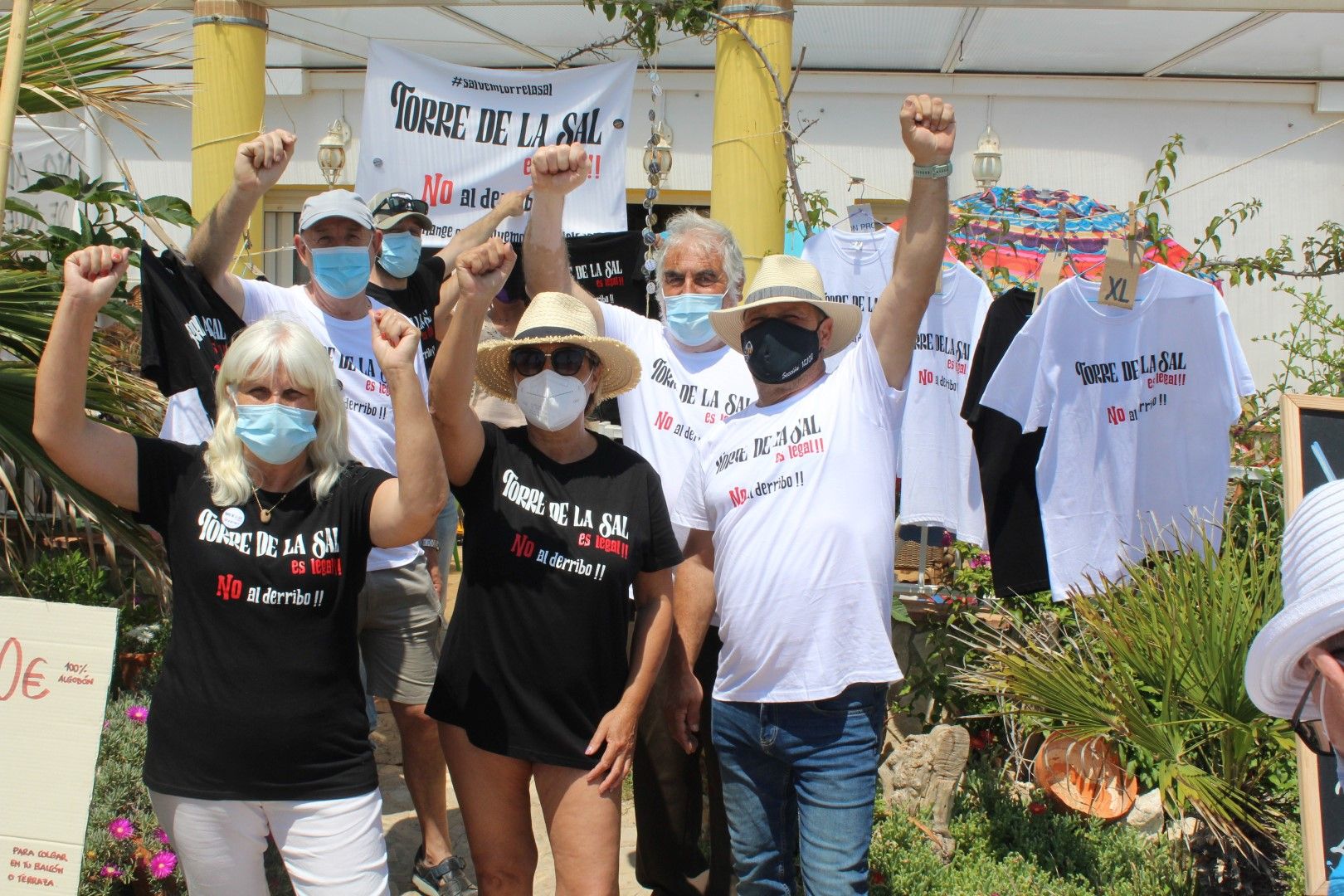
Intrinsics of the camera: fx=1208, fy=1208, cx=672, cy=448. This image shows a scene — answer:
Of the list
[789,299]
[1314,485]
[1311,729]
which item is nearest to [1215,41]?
[1314,485]

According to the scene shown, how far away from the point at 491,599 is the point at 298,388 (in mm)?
720

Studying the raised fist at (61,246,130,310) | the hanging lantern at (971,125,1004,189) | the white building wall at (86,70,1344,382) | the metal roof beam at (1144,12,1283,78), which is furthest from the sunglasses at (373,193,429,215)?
the hanging lantern at (971,125,1004,189)

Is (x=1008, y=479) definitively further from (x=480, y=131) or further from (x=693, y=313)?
(x=480, y=131)

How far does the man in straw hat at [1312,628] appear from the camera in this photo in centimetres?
148

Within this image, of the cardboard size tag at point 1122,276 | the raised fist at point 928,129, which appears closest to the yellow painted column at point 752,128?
the cardboard size tag at point 1122,276

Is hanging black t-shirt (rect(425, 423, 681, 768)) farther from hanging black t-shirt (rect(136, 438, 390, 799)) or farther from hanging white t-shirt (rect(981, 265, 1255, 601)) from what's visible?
hanging white t-shirt (rect(981, 265, 1255, 601))

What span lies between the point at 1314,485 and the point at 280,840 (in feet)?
9.80

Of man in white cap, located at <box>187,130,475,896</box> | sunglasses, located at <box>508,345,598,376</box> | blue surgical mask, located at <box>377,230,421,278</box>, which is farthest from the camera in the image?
blue surgical mask, located at <box>377,230,421,278</box>

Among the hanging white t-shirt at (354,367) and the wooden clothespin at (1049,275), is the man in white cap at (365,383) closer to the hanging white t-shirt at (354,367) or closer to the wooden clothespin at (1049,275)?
the hanging white t-shirt at (354,367)

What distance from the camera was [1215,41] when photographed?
871 centimetres

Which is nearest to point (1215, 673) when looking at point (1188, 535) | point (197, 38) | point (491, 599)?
point (1188, 535)

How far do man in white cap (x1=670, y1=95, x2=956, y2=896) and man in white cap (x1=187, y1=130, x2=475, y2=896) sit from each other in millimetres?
1151

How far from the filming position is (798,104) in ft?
34.2

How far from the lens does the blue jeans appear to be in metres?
3.04
